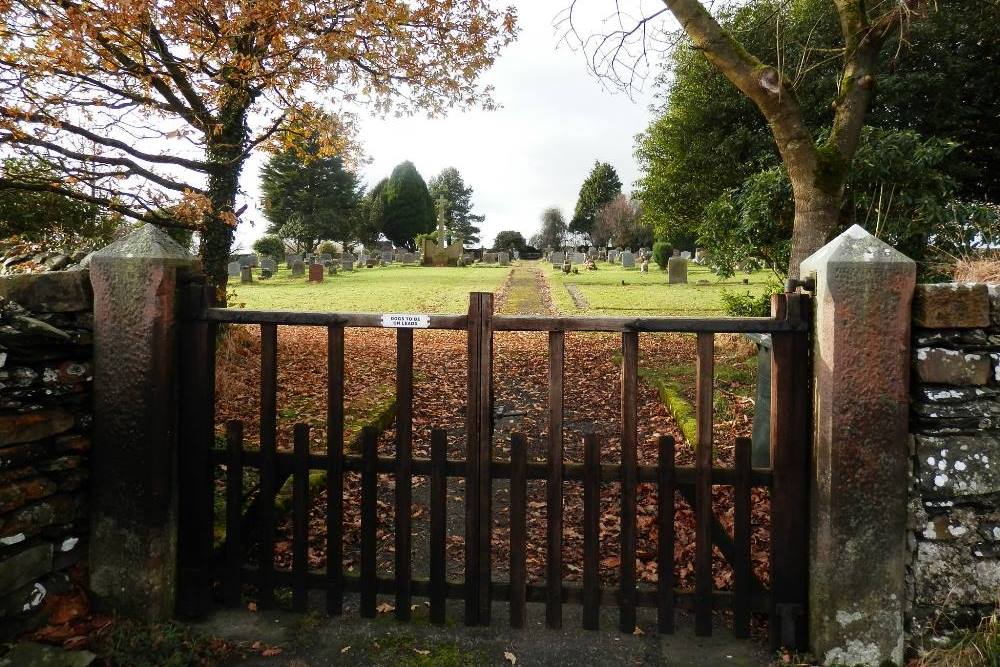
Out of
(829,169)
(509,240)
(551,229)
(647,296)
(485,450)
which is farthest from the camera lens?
(551,229)

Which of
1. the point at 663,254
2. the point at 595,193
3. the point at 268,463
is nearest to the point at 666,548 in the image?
the point at 268,463

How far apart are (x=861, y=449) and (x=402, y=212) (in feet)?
188

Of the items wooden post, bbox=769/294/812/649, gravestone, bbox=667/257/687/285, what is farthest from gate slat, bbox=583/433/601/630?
gravestone, bbox=667/257/687/285

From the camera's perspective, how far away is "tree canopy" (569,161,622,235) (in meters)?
74.2

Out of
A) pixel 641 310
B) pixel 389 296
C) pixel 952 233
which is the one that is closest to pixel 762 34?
pixel 641 310

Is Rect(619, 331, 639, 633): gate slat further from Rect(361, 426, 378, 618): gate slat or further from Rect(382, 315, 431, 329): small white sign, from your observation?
Rect(361, 426, 378, 618): gate slat

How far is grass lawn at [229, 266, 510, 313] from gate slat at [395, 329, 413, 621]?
29.5 ft

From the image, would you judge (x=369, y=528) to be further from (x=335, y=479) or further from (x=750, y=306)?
(x=750, y=306)

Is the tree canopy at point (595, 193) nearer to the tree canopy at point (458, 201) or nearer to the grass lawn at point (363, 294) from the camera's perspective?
the tree canopy at point (458, 201)

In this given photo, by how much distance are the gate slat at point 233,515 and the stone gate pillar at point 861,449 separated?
2.94 meters

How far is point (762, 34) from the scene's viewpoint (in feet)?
48.9

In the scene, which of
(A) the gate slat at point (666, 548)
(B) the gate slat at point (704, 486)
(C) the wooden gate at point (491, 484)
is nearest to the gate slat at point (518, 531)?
(C) the wooden gate at point (491, 484)

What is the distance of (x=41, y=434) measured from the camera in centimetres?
318

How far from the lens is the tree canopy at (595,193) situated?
7425 centimetres
